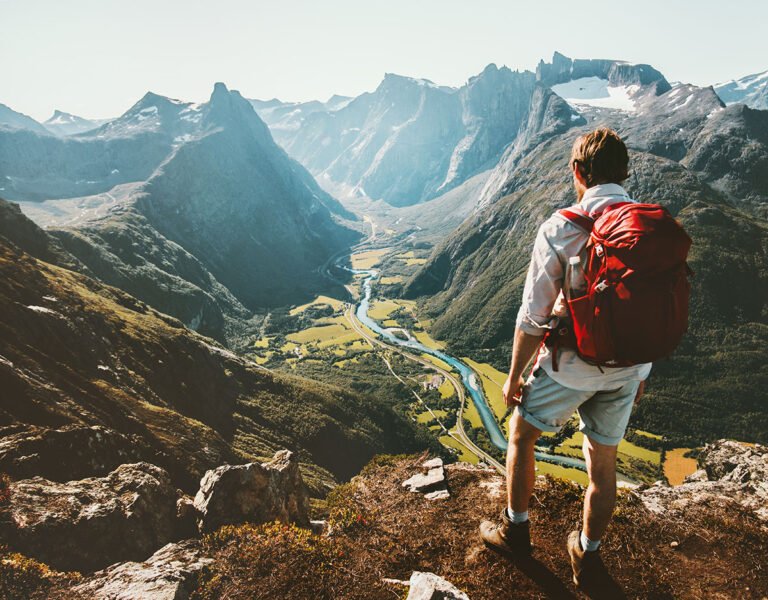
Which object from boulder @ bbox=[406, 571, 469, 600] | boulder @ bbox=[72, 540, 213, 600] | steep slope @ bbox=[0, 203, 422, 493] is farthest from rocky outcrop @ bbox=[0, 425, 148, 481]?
boulder @ bbox=[406, 571, 469, 600]

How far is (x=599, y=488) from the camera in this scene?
591 centimetres

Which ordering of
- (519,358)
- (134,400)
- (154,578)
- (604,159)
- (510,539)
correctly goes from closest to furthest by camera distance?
(604,159)
(519,358)
(510,539)
(154,578)
(134,400)

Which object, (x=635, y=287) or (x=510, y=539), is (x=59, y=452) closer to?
(x=510, y=539)

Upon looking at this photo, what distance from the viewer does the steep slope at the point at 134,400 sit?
77.8 ft

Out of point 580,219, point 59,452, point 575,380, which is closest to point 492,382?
point 59,452

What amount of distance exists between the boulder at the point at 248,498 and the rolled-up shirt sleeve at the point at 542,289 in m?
11.8

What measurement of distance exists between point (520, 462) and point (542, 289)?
2.93 meters

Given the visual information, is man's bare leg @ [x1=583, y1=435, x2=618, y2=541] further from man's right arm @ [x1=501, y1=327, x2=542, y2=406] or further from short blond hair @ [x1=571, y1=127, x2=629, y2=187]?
short blond hair @ [x1=571, y1=127, x2=629, y2=187]

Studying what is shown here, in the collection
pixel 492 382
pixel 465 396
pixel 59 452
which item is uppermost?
pixel 59 452

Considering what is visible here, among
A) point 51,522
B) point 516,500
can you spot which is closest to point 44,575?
point 51,522

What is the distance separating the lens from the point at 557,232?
16.4 ft

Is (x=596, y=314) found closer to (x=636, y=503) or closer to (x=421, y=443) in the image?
(x=636, y=503)

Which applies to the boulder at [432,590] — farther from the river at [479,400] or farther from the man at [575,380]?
the river at [479,400]

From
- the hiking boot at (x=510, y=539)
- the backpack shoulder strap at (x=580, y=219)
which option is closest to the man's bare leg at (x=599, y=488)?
the hiking boot at (x=510, y=539)
